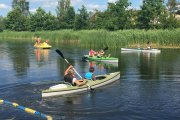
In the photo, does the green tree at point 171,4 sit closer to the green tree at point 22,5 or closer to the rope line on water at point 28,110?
the green tree at point 22,5

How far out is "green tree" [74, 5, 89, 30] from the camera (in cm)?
7744

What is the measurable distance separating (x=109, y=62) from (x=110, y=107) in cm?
1712

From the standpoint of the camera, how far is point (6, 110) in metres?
15.1

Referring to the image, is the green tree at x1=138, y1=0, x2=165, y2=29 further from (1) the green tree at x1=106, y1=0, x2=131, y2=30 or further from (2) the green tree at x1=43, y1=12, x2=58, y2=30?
(2) the green tree at x1=43, y1=12, x2=58, y2=30

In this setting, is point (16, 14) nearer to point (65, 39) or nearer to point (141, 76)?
point (65, 39)

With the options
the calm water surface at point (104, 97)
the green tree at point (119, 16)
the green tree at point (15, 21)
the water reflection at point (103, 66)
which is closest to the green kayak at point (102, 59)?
the water reflection at point (103, 66)

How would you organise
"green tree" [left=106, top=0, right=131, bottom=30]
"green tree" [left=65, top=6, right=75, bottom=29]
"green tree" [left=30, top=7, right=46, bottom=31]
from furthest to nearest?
"green tree" [left=30, top=7, right=46, bottom=31] → "green tree" [left=65, top=6, right=75, bottom=29] → "green tree" [left=106, top=0, right=131, bottom=30]

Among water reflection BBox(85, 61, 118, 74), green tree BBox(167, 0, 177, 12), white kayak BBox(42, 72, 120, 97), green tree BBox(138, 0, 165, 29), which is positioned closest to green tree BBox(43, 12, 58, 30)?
green tree BBox(167, 0, 177, 12)

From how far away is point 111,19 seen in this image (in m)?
65.1

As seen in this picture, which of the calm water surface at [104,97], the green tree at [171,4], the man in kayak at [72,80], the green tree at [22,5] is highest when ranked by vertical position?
the green tree at [22,5]

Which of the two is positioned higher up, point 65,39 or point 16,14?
point 16,14

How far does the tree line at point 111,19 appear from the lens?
6275 cm

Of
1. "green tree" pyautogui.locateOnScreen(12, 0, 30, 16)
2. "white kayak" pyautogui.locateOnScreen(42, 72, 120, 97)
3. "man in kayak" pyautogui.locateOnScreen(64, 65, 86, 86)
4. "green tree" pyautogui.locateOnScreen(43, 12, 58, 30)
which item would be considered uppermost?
"green tree" pyautogui.locateOnScreen(12, 0, 30, 16)

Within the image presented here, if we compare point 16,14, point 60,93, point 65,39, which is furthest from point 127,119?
point 16,14
